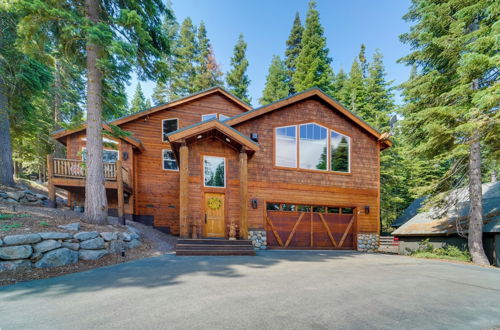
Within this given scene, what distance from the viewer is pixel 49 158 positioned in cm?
923

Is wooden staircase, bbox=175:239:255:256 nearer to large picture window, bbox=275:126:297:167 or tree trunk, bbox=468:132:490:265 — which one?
large picture window, bbox=275:126:297:167

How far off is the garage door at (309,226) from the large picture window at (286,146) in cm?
208

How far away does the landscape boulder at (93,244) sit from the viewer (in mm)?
5674

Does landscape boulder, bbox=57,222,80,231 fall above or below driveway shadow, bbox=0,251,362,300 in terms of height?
above

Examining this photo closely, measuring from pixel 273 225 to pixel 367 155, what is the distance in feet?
21.5

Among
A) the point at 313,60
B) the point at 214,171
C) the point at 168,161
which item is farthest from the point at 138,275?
the point at 313,60

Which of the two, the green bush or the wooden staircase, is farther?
the green bush

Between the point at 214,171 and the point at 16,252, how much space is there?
20.2ft

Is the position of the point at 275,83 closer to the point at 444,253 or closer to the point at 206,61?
the point at 206,61

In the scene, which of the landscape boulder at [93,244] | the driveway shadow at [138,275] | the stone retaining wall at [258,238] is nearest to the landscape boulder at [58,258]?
the landscape boulder at [93,244]

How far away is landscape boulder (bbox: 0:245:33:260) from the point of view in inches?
179

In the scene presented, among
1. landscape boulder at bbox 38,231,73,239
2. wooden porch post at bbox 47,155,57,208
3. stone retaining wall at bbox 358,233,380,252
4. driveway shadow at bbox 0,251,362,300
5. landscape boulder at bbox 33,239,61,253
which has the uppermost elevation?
wooden porch post at bbox 47,155,57,208

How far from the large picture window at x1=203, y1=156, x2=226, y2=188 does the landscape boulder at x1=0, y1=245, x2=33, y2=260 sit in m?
5.53

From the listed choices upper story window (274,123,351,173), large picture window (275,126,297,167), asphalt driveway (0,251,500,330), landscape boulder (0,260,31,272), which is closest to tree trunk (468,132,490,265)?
asphalt driveway (0,251,500,330)
